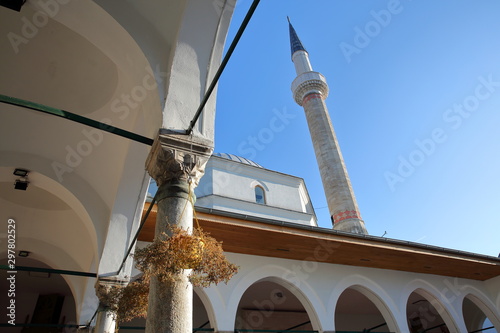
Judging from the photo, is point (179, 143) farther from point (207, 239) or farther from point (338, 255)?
point (338, 255)

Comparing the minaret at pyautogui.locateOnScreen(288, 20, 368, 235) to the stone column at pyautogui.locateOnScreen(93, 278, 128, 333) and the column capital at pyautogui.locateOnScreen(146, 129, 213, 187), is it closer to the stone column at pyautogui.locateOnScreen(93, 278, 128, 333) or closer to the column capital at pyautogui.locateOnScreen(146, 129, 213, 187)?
the stone column at pyautogui.locateOnScreen(93, 278, 128, 333)

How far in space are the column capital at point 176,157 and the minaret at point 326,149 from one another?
12208 millimetres

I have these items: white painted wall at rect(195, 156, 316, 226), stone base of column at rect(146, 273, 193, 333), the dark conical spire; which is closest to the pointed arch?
white painted wall at rect(195, 156, 316, 226)

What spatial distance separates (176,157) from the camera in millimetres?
3223

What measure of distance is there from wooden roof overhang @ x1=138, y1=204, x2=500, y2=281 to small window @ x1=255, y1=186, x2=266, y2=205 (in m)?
7.18

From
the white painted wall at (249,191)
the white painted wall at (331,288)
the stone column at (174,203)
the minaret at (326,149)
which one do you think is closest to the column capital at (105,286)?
the white painted wall at (331,288)

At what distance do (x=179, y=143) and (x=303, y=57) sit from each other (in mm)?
20666

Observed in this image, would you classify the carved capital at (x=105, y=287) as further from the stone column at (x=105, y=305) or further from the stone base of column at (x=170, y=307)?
the stone base of column at (x=170, y=307)

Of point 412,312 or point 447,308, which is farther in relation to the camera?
point 412,312

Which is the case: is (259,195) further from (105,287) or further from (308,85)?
(105,287)

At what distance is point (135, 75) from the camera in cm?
403

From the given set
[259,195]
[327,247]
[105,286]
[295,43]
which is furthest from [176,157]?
[295,43]

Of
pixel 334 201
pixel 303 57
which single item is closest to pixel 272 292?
pixel 334 201

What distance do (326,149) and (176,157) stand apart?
1488 centimetres
